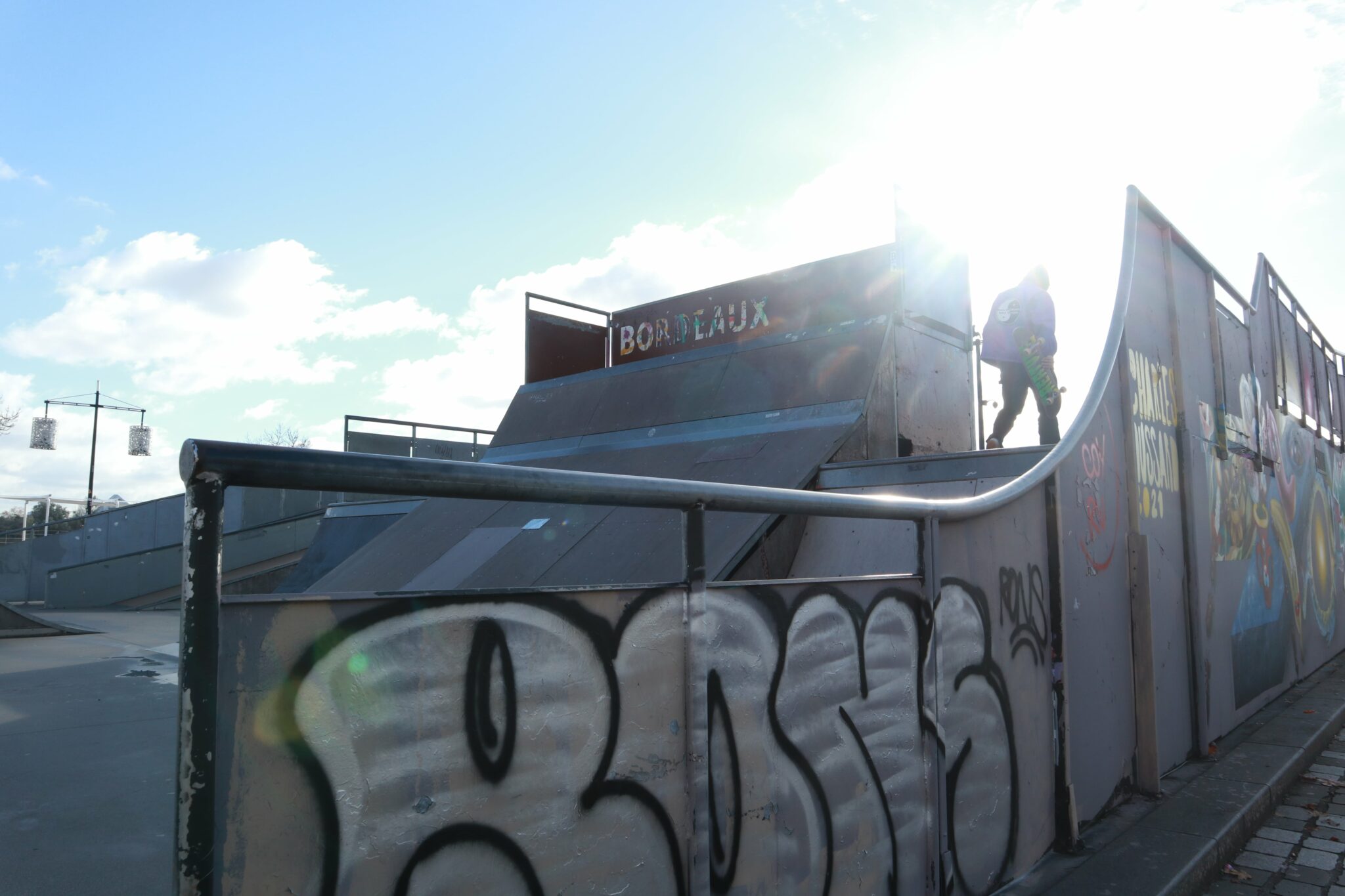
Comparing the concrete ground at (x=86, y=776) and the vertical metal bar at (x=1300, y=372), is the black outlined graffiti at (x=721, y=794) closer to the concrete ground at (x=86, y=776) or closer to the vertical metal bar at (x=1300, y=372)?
the concrete ground at (x=86, y=776)

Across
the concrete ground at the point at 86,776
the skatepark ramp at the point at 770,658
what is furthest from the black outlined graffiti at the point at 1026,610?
the concrete ground at the point at 86,776

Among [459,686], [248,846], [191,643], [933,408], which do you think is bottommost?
[248,846]

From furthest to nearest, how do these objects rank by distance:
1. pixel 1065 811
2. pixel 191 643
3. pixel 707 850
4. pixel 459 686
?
pixel 1065 811
pixel 707 850
pixel 459 686
pixel 191 643

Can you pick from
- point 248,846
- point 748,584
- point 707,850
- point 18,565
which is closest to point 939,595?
point 748,584

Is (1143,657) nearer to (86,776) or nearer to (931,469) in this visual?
(931,469)

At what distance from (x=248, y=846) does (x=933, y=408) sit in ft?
26.6

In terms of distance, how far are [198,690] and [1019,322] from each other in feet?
24.3

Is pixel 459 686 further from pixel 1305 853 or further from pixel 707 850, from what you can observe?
pixel 1305 853

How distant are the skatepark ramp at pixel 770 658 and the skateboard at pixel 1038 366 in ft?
3.50

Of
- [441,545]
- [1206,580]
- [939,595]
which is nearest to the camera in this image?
[939,595]

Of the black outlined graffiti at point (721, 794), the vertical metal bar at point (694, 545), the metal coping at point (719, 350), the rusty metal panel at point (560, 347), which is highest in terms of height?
the rusty metal panel at point (560, 347)

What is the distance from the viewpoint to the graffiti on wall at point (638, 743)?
5.18 ft

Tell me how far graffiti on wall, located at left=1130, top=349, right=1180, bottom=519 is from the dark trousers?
1264mm

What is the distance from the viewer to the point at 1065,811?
13.8ft
